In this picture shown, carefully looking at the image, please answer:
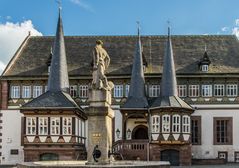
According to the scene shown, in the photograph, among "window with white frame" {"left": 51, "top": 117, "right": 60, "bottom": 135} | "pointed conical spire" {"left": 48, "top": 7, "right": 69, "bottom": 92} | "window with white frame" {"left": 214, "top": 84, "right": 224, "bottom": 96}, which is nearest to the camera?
"window with white frame" {"left": 51, "top": 117, "right": 60, "bottom": 135}

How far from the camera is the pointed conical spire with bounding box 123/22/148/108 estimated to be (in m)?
62.5

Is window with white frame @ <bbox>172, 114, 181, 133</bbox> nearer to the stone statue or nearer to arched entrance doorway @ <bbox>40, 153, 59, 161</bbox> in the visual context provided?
arched entrance doorway @ <bbox>40, 153, 59, 161</bbox>

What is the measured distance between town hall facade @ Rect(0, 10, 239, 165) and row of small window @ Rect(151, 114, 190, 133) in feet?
0.33

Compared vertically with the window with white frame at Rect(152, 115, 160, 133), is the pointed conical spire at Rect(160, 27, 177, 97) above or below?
above

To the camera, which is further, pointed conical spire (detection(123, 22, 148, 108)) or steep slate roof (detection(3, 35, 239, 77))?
steep slate roof (detection(3, 35, 239, 77))

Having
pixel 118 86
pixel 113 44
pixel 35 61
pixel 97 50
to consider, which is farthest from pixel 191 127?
pixel 97 50

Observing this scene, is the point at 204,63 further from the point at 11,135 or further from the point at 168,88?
the point at 11,135

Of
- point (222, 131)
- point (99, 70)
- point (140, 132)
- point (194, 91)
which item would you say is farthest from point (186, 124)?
point (99, 70)

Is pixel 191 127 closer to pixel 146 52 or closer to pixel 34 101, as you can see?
pixel 146 52

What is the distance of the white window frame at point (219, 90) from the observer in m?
64.8

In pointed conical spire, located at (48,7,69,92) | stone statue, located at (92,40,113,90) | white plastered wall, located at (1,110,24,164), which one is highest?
pointed conical spire, located at (48,7,69,92)

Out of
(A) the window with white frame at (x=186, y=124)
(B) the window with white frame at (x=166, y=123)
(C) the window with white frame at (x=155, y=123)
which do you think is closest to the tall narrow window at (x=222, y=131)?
(A) the window with white frame at (x=186, y=124)

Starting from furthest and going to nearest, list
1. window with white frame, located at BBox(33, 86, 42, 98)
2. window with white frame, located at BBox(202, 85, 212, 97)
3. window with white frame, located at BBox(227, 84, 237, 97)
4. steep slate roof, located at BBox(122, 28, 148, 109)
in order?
1. window with white frame, located at BBox(33, 86, 42, 98)
2. window with white frame, located at BBox(202, 85, 212, 97)
3. window with white frame, located at BBox(227, 84, 237, 97)
4. steep slate roof, located at BBox(122, 28, 148, 109)

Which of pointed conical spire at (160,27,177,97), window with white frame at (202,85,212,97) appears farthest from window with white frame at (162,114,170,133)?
window with white frame at (202,85,212,97)
